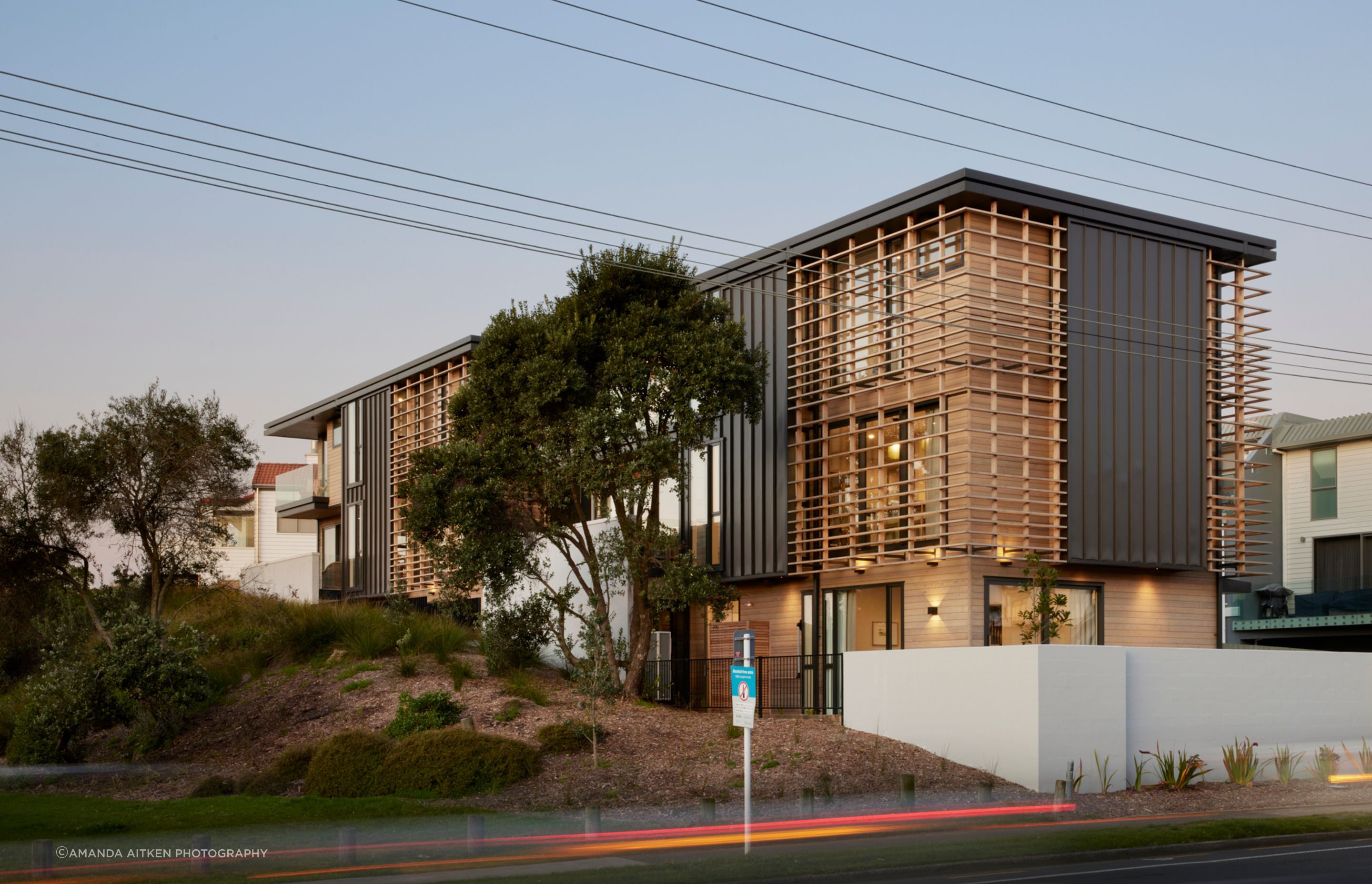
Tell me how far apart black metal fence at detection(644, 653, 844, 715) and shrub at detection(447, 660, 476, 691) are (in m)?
3.49

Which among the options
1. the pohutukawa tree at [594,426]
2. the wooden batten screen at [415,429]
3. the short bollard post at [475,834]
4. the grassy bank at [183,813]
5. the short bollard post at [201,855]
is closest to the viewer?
the short bollard post at [201,855]

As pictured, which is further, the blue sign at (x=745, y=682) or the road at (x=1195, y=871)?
the blue sign at (x=745, y=682)

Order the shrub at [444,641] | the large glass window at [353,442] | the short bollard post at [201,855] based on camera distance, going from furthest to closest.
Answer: the large glass window at [353,442], the shrub at [444,641], the short bollard post at [201,855]

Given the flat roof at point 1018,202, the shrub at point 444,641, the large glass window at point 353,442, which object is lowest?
the shrub at point 444,641

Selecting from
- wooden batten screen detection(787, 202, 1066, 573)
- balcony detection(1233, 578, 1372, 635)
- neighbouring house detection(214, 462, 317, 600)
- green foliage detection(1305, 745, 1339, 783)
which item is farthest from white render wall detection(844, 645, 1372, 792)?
neighbouring house detection(214, 462, 317, 600)

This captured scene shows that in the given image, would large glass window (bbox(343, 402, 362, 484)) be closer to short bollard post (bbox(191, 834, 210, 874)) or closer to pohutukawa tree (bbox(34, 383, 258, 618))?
pohutukawa tree (bbox(34, 383, 258, 618))

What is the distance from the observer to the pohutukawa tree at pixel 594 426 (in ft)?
77.7

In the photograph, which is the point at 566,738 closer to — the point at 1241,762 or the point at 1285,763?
the point at 1241,762

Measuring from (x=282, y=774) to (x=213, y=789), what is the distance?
102 centimetres

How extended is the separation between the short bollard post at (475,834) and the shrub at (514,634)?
1148cm

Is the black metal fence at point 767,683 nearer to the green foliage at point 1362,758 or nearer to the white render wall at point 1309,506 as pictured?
the green foliage at point 1362,758

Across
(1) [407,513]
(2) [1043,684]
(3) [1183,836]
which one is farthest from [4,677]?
(3) [1183,836]

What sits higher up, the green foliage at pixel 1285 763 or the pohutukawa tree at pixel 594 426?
the pohutukawa tree at pixel 594 426

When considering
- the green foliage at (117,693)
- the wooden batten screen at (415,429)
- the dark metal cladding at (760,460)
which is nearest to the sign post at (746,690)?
the dark metal cladding at (760,460)
